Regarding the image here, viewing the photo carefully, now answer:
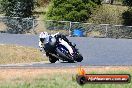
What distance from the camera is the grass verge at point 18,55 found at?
94.8 ft

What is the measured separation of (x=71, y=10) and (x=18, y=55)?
22.6m

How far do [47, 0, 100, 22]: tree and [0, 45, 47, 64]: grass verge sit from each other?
18692 mm

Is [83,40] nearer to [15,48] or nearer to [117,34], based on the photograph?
[117,34]

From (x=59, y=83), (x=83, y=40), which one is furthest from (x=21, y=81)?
(x=83, y=40)

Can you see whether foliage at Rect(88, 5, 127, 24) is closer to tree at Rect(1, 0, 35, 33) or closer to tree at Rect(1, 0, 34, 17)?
tree at Rect(1, 0, 35, 33)

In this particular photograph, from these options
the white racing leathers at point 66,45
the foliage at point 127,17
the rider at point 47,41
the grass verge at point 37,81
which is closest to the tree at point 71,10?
the foliage at point 127,17

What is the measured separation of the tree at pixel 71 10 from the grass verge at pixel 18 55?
61.3 ft

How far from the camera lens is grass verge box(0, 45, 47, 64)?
1137 inches

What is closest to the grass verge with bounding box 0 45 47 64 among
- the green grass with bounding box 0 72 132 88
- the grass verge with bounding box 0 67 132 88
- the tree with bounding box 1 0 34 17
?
the grass verge with bounding box 0 67 132 88

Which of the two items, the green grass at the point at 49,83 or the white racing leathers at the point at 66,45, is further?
the white racing leathers at the point at 66,45

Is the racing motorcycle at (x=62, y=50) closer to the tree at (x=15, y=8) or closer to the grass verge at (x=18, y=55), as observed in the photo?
the grass verge at (x=18, y=55)

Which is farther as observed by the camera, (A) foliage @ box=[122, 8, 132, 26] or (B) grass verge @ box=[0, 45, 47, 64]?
(A) foliage @ box=[122, 8, 132, 26]

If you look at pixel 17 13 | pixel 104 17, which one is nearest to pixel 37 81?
pixel 104 17

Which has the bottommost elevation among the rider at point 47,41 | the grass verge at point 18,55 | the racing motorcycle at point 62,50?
the grass verge at point 18,55
